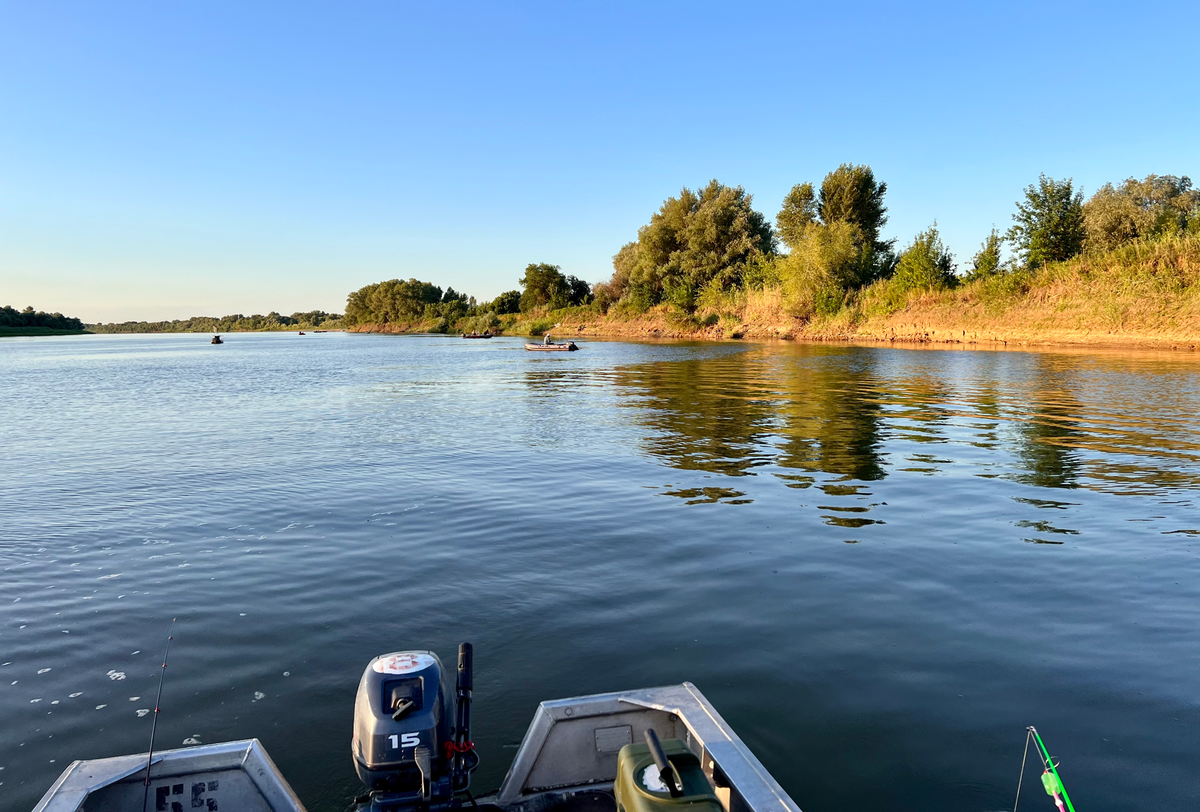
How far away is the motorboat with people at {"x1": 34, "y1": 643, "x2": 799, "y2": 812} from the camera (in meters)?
3.76

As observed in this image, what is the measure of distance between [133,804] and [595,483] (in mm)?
10357

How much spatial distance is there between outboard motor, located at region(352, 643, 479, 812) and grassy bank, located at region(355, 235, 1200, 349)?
2129 inches

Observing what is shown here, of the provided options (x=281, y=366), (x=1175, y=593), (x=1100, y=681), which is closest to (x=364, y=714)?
(x=1100, y=681)

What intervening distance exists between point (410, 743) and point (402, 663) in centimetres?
50

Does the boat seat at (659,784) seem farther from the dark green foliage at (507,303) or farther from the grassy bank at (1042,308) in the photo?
the dark green foliage at (507,303)

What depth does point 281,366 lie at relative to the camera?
5359 centimetres

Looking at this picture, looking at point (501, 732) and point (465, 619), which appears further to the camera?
point (465, 619)

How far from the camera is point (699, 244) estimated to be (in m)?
89.2

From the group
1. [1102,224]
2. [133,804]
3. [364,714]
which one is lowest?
[133,804]

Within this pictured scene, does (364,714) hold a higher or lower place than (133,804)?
higher

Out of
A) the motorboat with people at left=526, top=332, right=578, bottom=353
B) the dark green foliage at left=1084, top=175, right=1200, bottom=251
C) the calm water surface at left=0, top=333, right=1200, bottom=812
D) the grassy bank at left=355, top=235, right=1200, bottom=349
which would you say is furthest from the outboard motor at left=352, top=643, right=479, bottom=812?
the dark green foliage at left=1084, top=175, right=1200, bottom=251

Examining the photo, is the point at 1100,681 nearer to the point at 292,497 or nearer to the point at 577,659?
the point at 577,659

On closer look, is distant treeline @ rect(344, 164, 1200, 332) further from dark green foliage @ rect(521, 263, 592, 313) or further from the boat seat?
the boat seat

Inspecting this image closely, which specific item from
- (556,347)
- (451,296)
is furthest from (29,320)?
(556,347)
